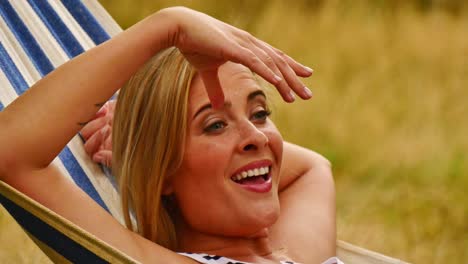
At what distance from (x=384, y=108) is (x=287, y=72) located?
3.48 metres

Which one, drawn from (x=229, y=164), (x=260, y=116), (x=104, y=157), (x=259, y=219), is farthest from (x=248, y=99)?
(x=104, y=157)

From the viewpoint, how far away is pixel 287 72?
7.04ft

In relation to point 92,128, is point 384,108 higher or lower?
lower

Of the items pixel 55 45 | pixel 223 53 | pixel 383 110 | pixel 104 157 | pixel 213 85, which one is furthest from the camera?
pixel 383 110

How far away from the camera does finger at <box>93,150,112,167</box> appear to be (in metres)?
2.62

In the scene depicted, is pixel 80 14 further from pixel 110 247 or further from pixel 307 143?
pixel 307 143

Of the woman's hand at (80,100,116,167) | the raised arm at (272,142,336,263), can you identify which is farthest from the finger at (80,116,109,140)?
the raised arm at (272,142,336,263)

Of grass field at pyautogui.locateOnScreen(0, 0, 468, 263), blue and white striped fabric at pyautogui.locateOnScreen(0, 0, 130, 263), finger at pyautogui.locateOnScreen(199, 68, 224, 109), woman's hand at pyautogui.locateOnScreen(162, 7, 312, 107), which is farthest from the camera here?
grass field at pyautogui.locateOnScreen(0, 0, 468, 263)

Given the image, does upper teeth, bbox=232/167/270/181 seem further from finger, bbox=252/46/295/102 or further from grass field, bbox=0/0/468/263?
grass field, bbox=0/0/468/263

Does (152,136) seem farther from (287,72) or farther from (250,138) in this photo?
(287,72)

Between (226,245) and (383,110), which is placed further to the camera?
(383,110)

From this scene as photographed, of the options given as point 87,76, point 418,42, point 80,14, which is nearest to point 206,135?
point 87,76

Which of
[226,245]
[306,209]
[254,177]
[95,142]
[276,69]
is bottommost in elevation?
[306,209]

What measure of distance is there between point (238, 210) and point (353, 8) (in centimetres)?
433
